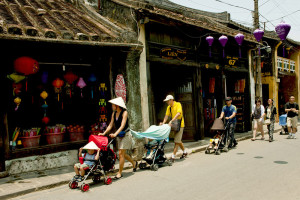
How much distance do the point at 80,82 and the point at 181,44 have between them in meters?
4.59

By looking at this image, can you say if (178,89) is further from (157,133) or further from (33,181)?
(33,181)

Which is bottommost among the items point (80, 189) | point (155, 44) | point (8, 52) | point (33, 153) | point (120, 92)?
point (80, 189)

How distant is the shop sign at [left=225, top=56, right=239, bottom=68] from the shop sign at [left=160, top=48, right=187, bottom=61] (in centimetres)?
367

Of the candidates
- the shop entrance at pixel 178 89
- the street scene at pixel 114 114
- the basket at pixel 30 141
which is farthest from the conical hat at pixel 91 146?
the shop entrance at pixel 178 89

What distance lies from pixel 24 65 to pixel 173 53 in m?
5.52

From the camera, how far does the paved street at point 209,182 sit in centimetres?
512

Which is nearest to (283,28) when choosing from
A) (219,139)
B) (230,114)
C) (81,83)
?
(230,114)

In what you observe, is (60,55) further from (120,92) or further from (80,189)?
(80,189)

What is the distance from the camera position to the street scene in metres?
5.94

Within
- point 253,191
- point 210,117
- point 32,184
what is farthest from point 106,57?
point 210,117

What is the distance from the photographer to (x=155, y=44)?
9875 mm

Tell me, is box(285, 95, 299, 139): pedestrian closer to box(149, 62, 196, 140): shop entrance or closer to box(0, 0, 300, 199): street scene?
box(0, 0, 300, 199): street scene

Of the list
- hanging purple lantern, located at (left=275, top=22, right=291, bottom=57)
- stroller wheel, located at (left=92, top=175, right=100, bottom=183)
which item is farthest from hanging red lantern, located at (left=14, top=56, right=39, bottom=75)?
hanging purple lantern, located at (left=275, top=22, right=291, bottom=57)

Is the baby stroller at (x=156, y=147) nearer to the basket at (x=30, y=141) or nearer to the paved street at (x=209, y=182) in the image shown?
the paved street at (x=209, y=182)
